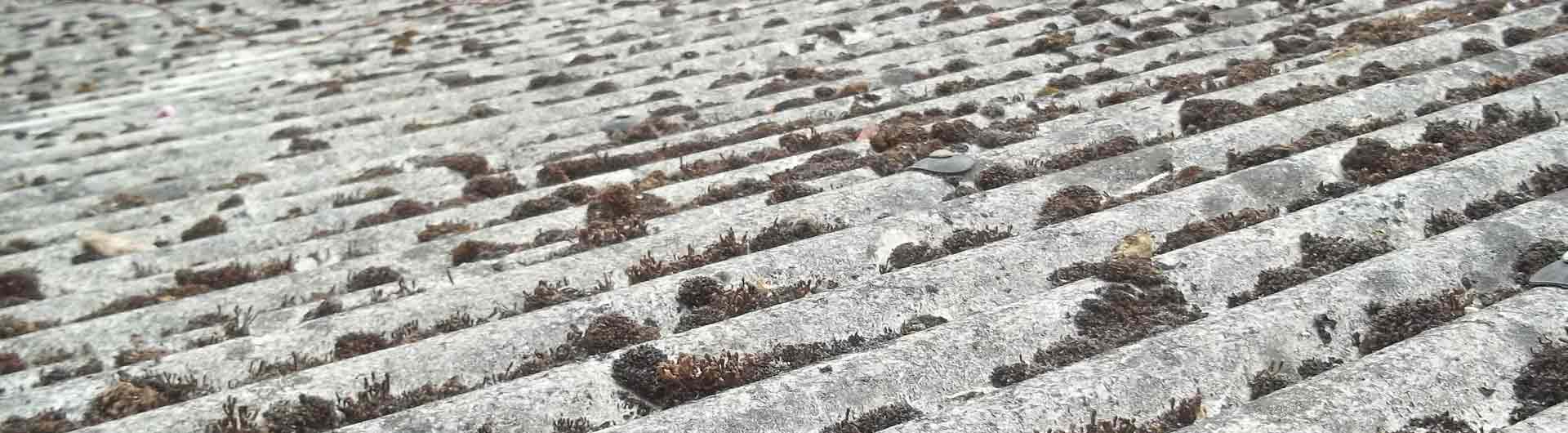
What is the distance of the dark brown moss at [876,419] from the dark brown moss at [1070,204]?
120cm

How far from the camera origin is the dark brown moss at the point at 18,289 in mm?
4492

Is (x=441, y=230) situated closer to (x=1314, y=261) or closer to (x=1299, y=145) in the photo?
(x=1314, y=261)

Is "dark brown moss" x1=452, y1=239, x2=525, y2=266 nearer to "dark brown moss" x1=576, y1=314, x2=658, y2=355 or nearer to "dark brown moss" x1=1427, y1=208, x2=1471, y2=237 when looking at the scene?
"dark brown moss" x1=576, y1=314, x2=658, y2=355

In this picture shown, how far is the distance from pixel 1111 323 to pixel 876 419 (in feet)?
2.54

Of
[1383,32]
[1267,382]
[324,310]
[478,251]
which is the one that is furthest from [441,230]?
[1383,32]

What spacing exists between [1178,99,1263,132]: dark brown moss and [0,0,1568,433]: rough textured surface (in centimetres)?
2

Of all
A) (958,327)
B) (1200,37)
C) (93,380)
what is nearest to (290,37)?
(93,380)

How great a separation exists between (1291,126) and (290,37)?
26.0ft

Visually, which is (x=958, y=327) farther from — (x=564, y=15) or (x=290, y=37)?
(x=290, y=37)

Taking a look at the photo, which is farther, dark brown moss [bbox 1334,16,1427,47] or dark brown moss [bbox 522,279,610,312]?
dark brown moss [bbox 1334,16,1427,47]

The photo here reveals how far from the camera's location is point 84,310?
4258 mm

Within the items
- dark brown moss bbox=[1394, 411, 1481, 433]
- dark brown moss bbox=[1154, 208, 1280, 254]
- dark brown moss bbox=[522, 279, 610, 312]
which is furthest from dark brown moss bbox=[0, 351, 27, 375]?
dark brown moss bbox=[1394, 411, 1481, 433]

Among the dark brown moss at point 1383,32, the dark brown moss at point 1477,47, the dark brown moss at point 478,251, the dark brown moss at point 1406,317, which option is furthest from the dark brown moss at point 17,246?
the dark brown moss at point 1477,47

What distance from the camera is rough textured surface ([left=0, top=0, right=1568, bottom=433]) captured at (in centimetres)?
294
